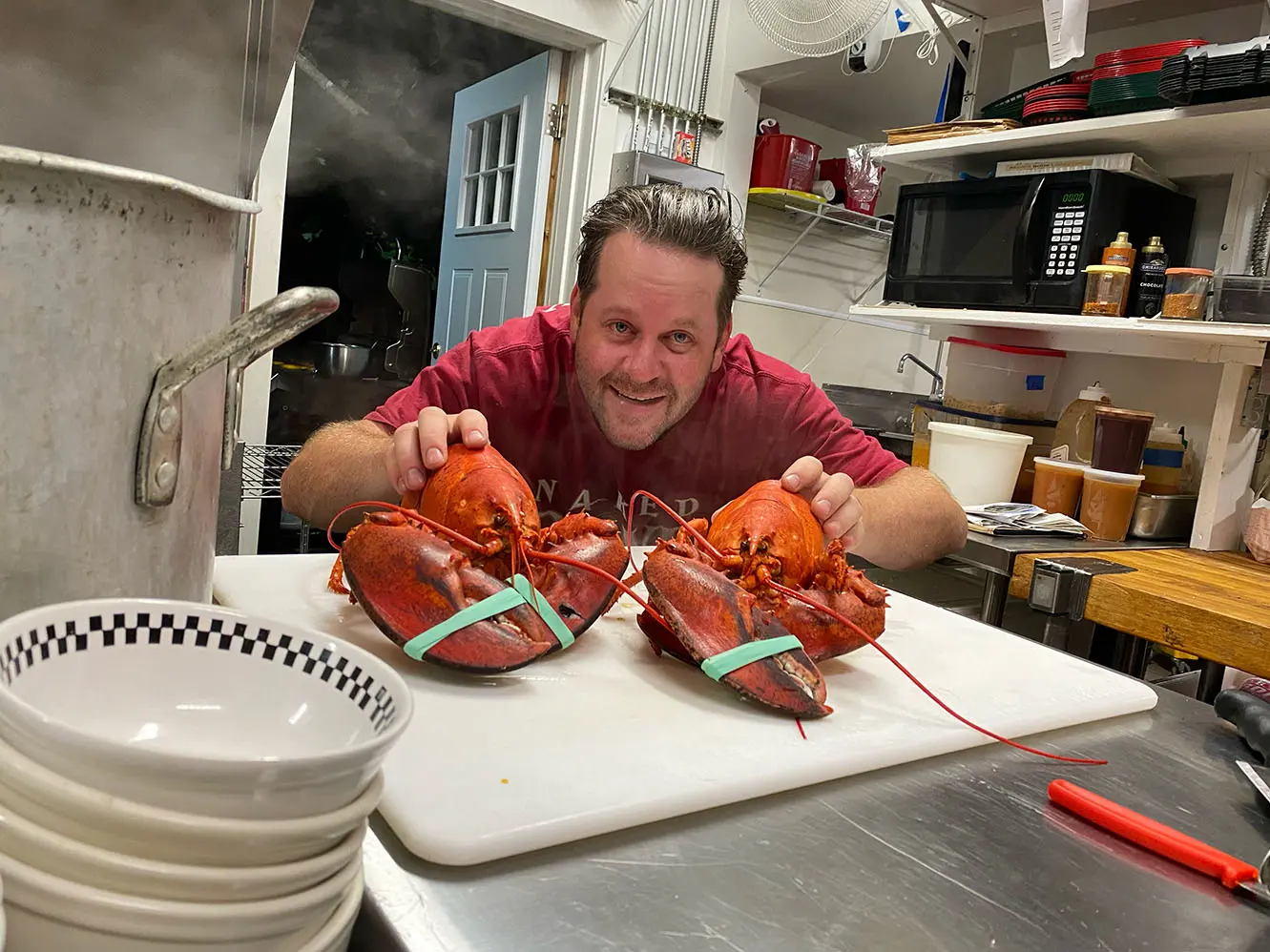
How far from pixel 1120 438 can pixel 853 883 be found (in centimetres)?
201

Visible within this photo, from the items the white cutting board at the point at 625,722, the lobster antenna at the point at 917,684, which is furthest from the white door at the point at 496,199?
the lobster antenna at the point at 917,684

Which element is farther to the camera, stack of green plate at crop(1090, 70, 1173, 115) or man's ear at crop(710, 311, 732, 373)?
stack of green plate at crop(1090, 70, 1173, 115)

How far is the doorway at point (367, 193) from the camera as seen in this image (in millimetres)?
4637

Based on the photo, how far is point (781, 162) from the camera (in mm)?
4297

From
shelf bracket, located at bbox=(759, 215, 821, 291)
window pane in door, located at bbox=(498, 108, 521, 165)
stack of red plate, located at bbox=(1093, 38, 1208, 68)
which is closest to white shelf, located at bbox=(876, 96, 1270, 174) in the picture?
stack of red plate, located at bbox=(1093, 38, 1208, 68)

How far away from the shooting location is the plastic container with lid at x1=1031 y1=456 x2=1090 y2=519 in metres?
2.41

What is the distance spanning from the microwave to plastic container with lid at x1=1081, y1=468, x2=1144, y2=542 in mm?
477

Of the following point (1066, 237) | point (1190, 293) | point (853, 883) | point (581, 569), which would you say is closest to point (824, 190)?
point (1066, 237)

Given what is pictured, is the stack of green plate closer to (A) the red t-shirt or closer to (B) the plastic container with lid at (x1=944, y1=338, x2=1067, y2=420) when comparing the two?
(B) the plastic container with lid at (x1=944, y1=338, x2=1067, y2=420)

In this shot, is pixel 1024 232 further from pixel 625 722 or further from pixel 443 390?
pixel 625 722

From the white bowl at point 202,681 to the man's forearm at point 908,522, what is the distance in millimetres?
1182

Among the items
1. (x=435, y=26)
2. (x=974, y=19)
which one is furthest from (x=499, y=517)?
(x=435, y=26)

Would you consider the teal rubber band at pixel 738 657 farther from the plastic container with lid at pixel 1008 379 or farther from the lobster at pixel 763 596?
the plastic container with lid at pixel 1008 379

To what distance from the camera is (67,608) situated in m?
0.46
